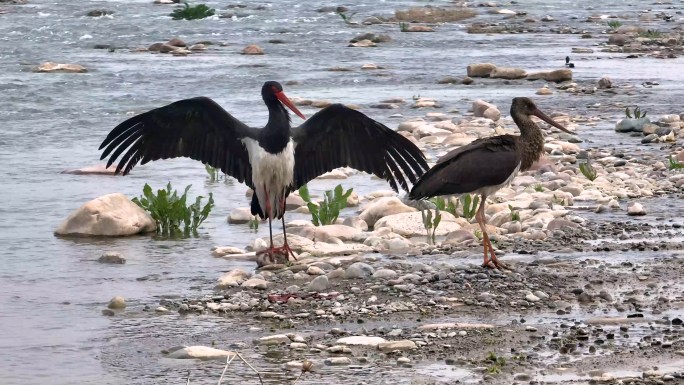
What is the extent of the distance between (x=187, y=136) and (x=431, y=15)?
25627 mm

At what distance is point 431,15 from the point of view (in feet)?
116

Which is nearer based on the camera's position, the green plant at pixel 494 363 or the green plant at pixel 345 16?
the green plant at pixel 494 363

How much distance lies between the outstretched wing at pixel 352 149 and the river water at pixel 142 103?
3.46 ft

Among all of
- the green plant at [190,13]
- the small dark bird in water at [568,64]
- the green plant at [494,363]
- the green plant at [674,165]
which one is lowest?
the green plant at [494,363]

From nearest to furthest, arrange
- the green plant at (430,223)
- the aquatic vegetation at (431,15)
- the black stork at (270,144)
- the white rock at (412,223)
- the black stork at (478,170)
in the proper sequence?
1. the black stork at (478,170)
2. the black stork at (270,144)
3. the green plant at (430,223)
4. the white rock at (412,223)
5. the aquatic vegetation at (431,15)

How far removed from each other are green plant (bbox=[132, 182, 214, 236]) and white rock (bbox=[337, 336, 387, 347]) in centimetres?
385

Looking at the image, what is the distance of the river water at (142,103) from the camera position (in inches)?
320

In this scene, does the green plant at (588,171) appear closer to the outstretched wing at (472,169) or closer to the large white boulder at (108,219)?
the outstretched wing at (472,169)

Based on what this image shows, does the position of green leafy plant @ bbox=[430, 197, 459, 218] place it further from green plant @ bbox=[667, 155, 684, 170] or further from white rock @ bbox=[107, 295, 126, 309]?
white rock @ bbox=[107, 295, 126, 309]

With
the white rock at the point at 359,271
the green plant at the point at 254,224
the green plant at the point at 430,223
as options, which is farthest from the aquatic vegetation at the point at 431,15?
the white rock at the point at 359,271

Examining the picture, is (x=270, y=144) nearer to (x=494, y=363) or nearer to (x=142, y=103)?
(x=494, y=363)

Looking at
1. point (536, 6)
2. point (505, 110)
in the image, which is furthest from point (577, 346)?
point (536, 6)

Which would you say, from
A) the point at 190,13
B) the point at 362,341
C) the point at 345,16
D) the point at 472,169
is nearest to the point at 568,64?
the point at 345,16

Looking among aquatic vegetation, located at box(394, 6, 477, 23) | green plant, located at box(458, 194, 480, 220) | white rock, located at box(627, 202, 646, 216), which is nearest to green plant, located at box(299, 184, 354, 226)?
green plant, located at box(458, 194, 480, 220)
